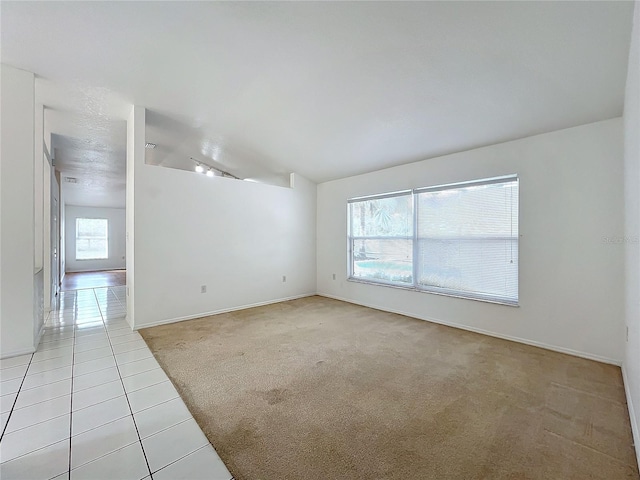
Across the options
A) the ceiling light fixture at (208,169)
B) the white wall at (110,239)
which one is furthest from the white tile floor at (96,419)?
the white wall at (110,239)

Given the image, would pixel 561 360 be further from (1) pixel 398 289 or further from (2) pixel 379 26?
(2) pixel 379 26

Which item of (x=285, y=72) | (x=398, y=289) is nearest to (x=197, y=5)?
(x=285, y=72)

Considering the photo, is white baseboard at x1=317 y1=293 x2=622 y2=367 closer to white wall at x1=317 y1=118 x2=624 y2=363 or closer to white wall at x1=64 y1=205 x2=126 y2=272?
white wall at x1=317 y1=118 x2=624 y2=363

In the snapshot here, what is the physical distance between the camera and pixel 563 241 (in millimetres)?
2963

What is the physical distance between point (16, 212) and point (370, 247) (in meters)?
4.67

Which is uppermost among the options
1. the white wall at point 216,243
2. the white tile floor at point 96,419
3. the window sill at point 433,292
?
the white wall at point 216,243

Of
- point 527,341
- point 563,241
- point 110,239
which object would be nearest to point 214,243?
point 527,341

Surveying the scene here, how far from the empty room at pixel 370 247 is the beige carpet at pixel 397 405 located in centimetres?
2

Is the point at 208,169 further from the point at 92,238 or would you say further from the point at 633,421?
the point at 92,238

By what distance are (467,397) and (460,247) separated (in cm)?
217

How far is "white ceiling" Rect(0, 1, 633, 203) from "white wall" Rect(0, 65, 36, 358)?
11.8 inches

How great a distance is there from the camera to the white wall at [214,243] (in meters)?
3.76

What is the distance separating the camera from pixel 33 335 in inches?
112

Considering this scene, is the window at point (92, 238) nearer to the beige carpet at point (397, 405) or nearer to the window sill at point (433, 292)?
the beige carpet at point (397, 405)
